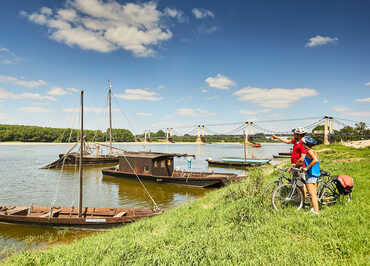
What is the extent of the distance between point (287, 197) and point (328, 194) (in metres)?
1.28

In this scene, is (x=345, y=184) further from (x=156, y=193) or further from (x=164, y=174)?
(x=164, y=174)

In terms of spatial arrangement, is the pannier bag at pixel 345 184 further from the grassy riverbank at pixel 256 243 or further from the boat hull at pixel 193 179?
the boat hull at pixel 193 179

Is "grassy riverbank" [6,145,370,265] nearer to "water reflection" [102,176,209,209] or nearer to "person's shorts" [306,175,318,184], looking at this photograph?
"person's shorts" [306,175,318,184]

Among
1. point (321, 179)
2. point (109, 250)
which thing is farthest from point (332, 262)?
point (109, 250)

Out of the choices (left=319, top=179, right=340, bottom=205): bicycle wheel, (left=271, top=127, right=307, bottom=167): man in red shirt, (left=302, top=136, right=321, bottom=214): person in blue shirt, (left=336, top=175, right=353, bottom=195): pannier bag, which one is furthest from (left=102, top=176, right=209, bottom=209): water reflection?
(left=336, top=175, right=353, bottom=195): pannier bag

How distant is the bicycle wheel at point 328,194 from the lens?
6.33 metres

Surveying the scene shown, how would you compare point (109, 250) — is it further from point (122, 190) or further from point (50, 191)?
point (50, 191)

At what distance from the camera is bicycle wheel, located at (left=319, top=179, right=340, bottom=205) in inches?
249

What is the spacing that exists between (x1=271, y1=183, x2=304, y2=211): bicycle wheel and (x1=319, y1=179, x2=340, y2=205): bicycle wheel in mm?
636

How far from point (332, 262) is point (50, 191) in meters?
24.8

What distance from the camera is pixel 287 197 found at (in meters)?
6.37

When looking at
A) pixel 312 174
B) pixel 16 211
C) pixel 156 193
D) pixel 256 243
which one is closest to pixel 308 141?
pixel 312 174

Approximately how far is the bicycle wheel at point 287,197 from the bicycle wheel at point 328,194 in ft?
2.09

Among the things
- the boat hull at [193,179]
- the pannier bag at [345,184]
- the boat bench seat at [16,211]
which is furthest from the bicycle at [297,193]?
the boat hull at [193,179]
